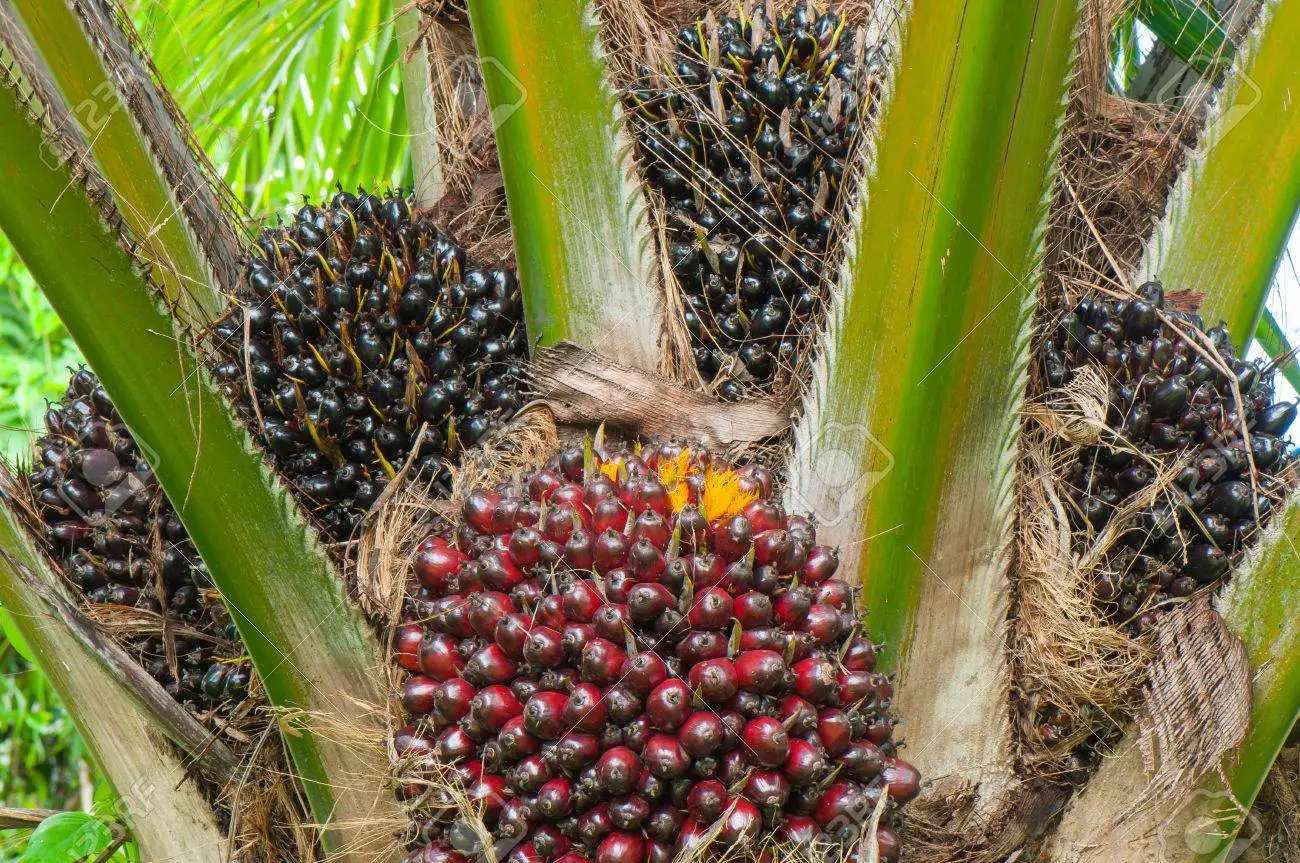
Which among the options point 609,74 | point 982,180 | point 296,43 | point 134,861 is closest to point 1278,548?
point 982,180

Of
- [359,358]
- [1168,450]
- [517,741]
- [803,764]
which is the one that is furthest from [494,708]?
[1168,450]

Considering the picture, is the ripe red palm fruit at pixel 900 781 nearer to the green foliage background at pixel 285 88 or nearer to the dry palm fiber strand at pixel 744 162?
the dry palm fiber strand at pixel 744 162

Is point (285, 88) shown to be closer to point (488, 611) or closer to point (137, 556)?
point (137, 556)

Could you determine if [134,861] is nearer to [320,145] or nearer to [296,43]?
[296,43]

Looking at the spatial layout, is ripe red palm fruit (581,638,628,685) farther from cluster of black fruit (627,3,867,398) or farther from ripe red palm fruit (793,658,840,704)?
cluster of black fruit (627,3,867,398)

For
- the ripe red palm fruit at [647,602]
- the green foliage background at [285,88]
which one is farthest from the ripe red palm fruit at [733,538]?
the green foliage background at [285,88]

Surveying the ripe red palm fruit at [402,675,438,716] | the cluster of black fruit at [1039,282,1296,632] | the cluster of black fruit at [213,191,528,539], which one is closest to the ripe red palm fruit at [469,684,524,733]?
the ripe red palm fruit at [402,675,438,716]
